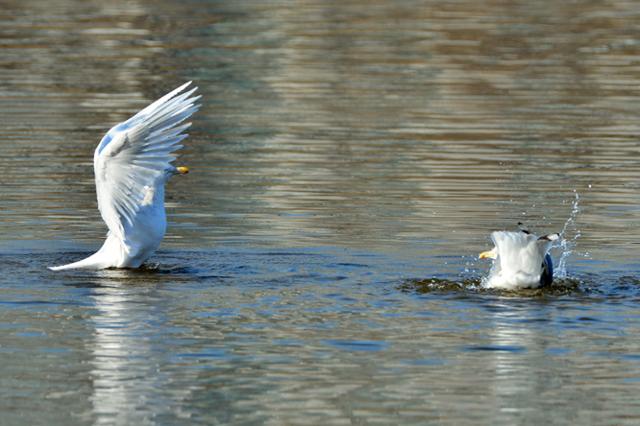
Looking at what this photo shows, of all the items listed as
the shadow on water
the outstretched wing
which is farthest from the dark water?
the outstretched wing

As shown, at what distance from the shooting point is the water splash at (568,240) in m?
15.5

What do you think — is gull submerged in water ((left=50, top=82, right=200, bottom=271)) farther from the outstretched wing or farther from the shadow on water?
the shadow on water

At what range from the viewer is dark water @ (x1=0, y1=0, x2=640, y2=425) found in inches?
445

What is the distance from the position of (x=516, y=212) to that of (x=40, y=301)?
6.61 meters

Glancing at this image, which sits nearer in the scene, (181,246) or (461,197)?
(181,246)

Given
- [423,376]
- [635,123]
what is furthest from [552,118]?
[423,376]

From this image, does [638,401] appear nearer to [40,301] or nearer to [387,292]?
[387,292]

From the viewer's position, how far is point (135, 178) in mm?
15680

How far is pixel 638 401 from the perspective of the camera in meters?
11.0

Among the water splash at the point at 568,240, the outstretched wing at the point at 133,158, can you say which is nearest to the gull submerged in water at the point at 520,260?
the water splash at the point at 568,240

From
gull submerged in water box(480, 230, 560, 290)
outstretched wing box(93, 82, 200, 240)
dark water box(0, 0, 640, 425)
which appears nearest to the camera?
dark water box(0, 0, 640, 425)

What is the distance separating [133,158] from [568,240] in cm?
452

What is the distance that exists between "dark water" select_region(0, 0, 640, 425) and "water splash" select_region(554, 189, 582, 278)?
6 cm

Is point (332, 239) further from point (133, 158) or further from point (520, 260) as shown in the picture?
point (520, 260)
